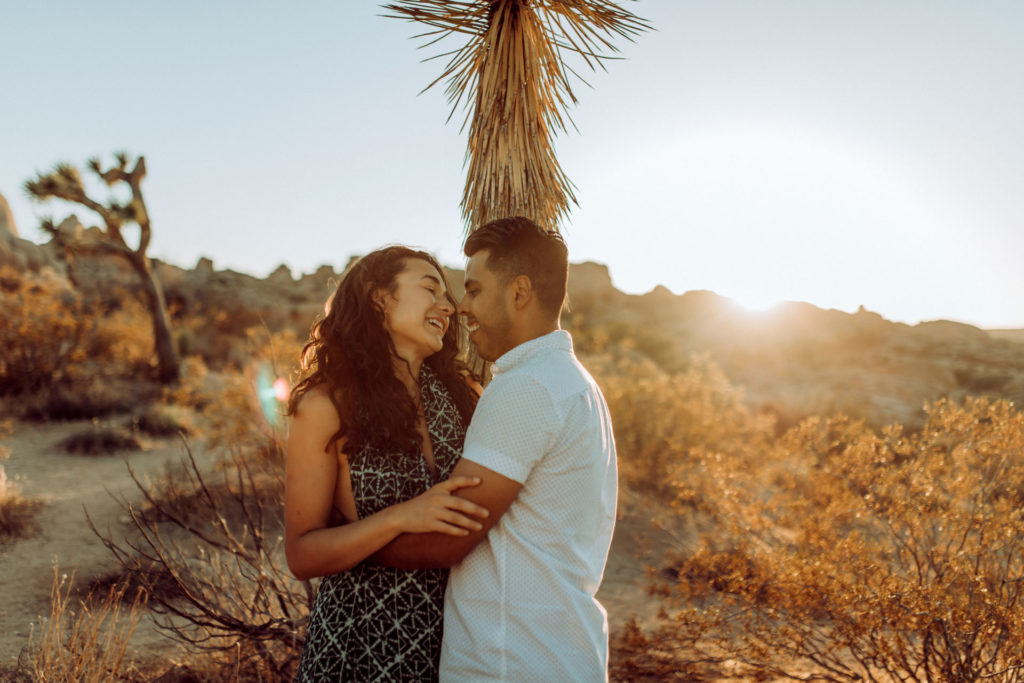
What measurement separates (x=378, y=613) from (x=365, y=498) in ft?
1.09

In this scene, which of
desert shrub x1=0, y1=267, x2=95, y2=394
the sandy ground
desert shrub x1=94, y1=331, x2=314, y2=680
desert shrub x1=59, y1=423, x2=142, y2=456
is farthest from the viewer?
desert shrub x1=0, y1=267, x2=95, y2=394

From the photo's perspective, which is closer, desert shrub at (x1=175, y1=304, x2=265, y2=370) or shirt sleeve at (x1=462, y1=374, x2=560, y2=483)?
shirt sleeve at (x1=462, y1=374, x2=560, y2=483)

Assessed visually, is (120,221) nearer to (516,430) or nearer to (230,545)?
(230,545)

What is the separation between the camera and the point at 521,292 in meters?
1.88

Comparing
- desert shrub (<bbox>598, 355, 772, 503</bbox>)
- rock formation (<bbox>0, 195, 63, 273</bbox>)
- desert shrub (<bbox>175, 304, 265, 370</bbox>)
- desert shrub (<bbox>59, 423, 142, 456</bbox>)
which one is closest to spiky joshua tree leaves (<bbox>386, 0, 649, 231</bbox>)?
desert shrub (<bbox>598, 355, 772, 503</bbox>)

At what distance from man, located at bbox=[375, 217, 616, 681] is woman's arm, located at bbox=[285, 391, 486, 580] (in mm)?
41

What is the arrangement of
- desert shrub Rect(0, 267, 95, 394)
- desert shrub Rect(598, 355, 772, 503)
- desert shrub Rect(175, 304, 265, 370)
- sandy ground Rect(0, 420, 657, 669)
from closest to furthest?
sandy ground Rect(0, 420, 657, 669)
desert shrub Rect(598, 355, 772, 503)
desert shrub Rect(0, 267, 95, 394)
desert shrub Rect(175, 304, 265, 370)

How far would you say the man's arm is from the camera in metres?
1.52

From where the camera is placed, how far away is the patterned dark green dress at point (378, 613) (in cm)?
180

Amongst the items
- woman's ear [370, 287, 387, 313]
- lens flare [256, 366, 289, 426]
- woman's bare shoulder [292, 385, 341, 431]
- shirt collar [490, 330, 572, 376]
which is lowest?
lens flare [256, 366, 289, 426]

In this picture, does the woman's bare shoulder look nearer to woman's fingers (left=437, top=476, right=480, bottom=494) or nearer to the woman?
the woman

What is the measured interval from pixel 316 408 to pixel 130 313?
2216 cm

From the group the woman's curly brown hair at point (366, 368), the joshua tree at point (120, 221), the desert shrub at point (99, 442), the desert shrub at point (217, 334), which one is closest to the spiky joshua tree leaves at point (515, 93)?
the woman's curly brown hair at point (366, 368)

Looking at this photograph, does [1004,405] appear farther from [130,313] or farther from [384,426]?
[130,313]
